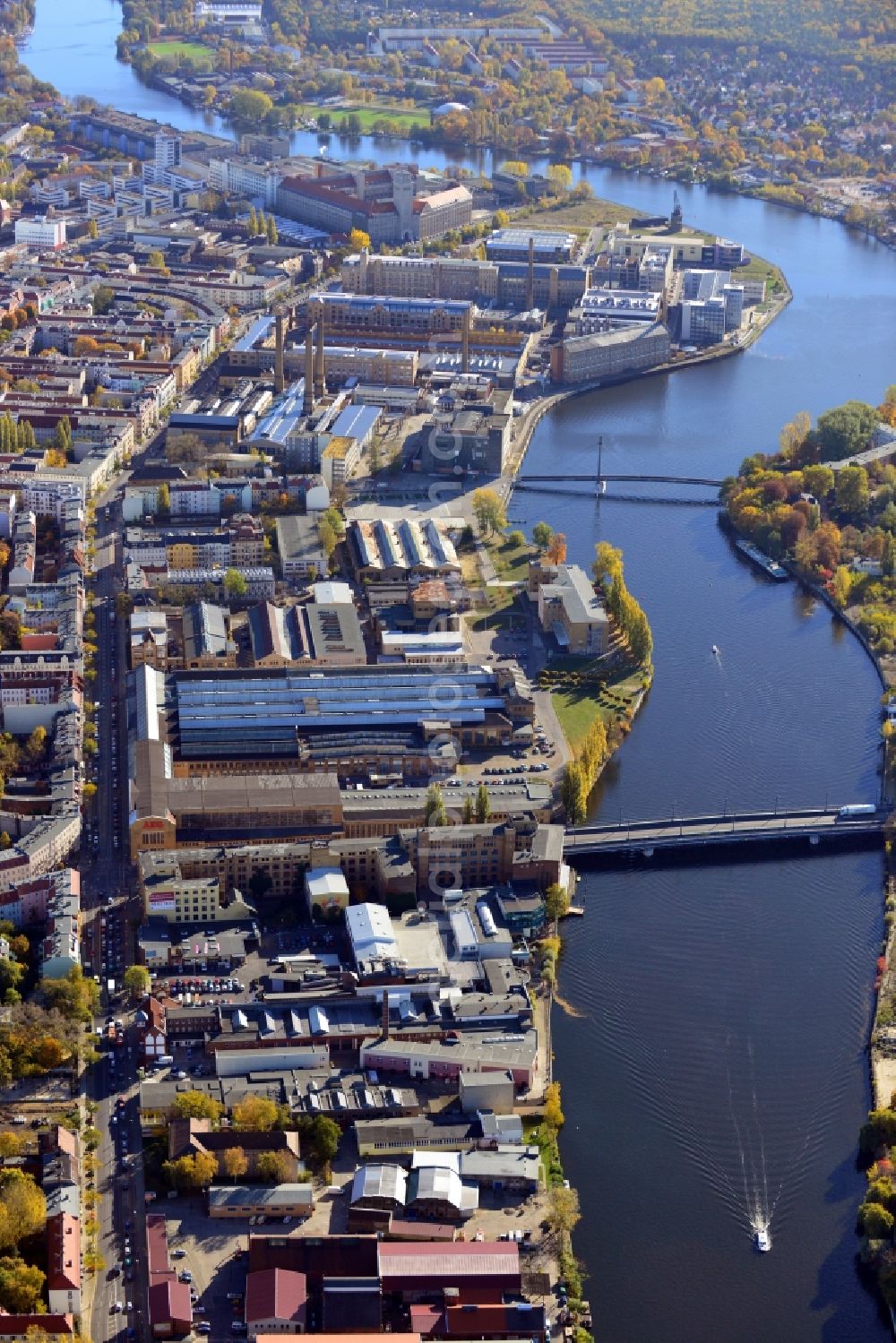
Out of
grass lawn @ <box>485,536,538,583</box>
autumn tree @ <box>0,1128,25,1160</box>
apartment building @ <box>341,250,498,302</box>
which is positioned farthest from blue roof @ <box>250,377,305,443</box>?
autumn tree @ <box>0,1128,25,1160</box>

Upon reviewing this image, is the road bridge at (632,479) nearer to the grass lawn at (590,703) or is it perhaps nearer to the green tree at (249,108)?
the grass lawn at (590,703)

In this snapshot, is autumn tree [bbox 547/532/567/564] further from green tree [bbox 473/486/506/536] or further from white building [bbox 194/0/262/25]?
white building [bbox 194/0/262/25]

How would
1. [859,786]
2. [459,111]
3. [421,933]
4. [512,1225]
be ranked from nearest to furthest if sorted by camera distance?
[512,1225] → [421,933] → [859,786] → [459,111]

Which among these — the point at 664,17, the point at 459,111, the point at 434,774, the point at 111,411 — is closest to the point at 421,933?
the point at 434,774

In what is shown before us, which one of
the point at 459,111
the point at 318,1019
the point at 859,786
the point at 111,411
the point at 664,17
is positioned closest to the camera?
the point at 318,1019

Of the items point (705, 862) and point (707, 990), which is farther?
point (705, 862)

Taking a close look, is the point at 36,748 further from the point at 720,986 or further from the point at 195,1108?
the point at 720,986

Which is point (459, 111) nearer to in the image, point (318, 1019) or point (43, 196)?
point (43, 196)
